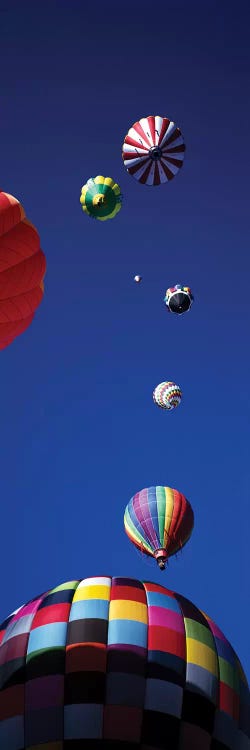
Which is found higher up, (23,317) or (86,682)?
(23,317)

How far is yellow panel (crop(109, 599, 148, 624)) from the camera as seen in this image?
31.1 feet

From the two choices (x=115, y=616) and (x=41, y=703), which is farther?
(x=115, y=616)

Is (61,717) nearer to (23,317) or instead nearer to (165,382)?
(23,317)

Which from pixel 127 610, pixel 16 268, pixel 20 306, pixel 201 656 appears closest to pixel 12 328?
pixel 20 306

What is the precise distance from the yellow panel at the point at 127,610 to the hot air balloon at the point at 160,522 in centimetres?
1025

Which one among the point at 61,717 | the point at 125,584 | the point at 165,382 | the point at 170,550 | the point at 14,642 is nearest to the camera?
the point at 61,717

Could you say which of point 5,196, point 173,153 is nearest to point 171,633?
point 5,196

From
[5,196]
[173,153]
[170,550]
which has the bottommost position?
[170,550]

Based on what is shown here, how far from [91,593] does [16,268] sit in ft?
17.5

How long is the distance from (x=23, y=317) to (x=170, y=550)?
10371 mm

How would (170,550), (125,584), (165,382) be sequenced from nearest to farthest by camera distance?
(125,584) → (170,550) → (165,382)

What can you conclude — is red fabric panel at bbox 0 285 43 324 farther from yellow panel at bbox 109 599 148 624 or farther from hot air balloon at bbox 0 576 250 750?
yellow panel at bbox 109 599 148 624

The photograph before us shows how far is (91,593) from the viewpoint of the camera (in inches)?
388

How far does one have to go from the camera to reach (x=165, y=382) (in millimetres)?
25781
